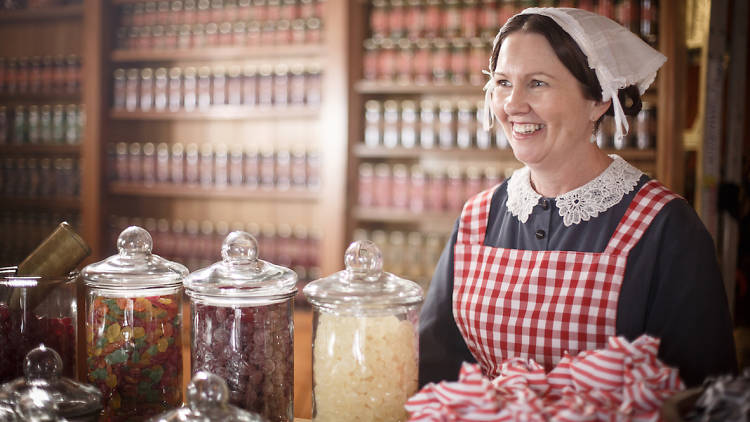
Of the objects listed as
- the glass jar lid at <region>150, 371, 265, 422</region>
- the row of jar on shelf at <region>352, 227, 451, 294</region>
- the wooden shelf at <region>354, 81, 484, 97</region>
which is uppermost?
the wooden shelf at <region>354, 81, 484, 97</region>

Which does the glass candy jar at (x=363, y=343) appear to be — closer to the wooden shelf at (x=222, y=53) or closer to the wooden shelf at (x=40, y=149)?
the wooden shelf at (x=222, y=53)

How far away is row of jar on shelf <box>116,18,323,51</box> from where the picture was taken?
127 inches

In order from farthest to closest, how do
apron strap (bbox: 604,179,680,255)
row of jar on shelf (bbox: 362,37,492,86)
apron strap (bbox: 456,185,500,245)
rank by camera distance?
row of jar on shelf (bbox: 362,37,492,86) < apron strap (bbox: 456,185,500,245) < apron strap (bbox: 604,179,680,255)

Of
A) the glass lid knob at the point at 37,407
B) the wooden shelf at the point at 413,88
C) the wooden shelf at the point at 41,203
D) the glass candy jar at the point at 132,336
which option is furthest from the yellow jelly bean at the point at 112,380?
the wooden shelf at the point at 41,203

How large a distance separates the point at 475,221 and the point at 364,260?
1.90ft

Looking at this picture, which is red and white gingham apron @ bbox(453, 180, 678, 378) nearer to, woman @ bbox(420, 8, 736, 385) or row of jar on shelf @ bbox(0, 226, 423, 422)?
woman @ bbox(420, 8, 736, 385)

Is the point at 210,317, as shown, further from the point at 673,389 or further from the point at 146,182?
the point at 146,182

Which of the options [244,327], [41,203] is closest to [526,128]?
[244,327]

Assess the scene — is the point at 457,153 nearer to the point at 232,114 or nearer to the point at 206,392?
the point at 232,114

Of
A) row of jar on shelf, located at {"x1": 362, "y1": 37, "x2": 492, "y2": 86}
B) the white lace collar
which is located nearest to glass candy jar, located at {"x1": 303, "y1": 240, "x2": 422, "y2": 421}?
the white lace collar

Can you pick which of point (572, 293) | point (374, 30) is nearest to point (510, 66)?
point (572, 293)

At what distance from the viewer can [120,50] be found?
11.6ft

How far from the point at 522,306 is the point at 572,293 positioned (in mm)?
95

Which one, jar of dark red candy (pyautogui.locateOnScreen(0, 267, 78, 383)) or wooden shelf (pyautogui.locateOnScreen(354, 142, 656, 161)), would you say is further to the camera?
wooden shelf (pyautogui.locateOnScreen(354, 142, 656, 161))
